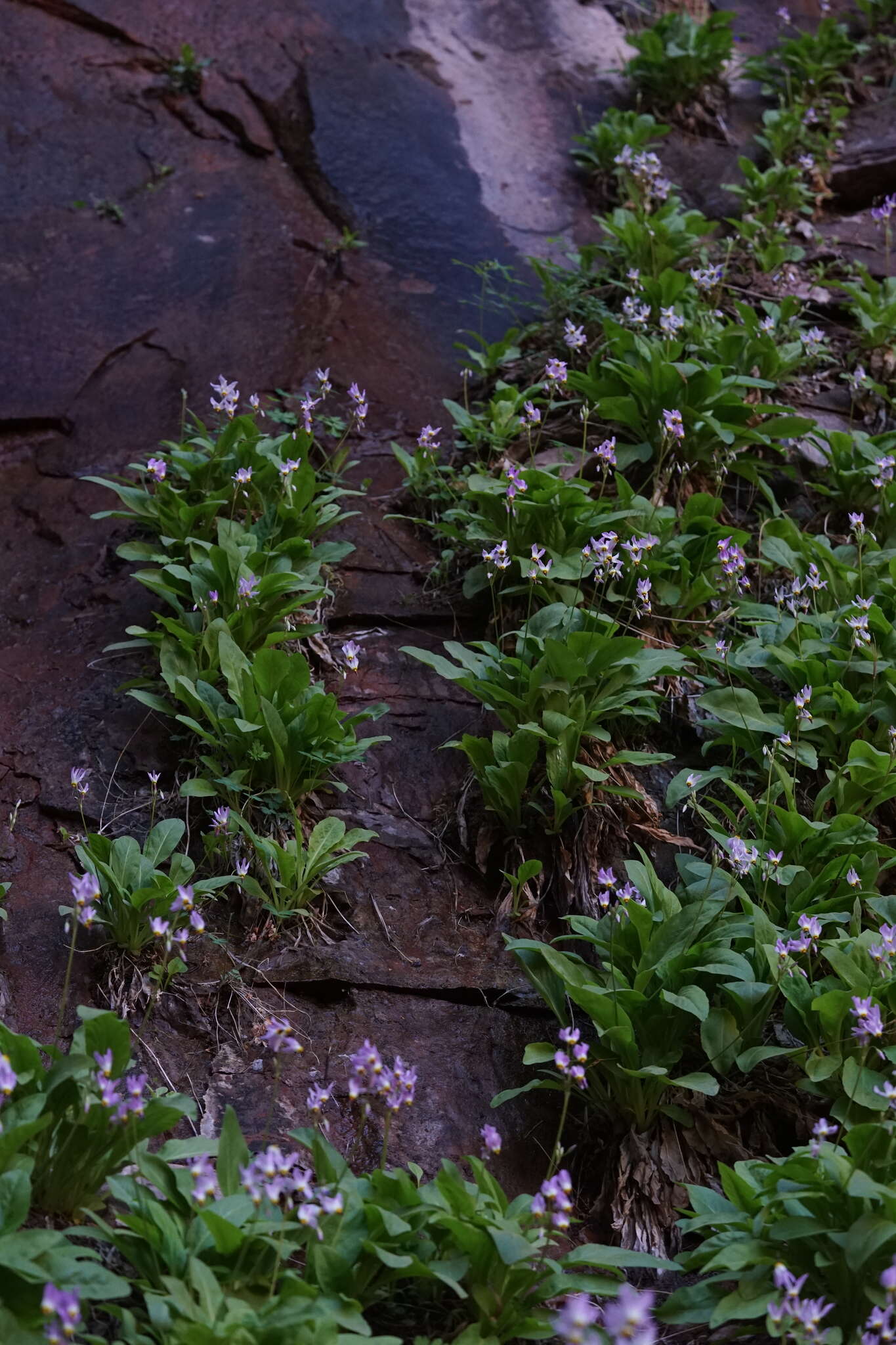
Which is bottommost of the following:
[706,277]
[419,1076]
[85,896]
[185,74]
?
[419,1076]

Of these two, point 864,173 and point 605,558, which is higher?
point 605,558

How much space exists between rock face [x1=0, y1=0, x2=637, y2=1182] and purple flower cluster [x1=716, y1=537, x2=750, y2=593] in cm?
106

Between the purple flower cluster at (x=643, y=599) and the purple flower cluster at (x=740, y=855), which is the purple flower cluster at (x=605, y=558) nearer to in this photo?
the purple flower cluster at (x=643, y=599)

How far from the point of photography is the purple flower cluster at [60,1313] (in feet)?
5.96

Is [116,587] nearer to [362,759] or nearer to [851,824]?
[362,759]

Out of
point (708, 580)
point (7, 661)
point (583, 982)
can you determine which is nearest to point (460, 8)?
point (708, 580)

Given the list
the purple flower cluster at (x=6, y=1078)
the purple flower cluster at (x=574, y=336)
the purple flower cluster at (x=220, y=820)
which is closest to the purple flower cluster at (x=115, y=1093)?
the purple flower cluster at (x=6, y=1078)

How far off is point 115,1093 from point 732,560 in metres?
2.70

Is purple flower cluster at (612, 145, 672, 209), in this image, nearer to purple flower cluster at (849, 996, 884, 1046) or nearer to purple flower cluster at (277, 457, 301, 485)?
purple flower cluster at (277, 457, 301, 485)

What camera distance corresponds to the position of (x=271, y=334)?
217 inches

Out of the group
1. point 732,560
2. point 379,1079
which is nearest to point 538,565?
point 732,560

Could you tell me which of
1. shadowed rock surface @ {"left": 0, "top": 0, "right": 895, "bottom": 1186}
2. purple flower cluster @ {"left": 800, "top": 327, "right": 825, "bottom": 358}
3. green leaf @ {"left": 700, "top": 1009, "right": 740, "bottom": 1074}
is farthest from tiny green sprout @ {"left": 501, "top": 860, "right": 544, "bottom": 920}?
purple flower cluster @ {"left": 800, "top": 327, "right": 825, "bottom": 358}

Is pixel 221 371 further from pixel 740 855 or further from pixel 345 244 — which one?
pixel 740 855

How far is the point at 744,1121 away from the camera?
121 inches
